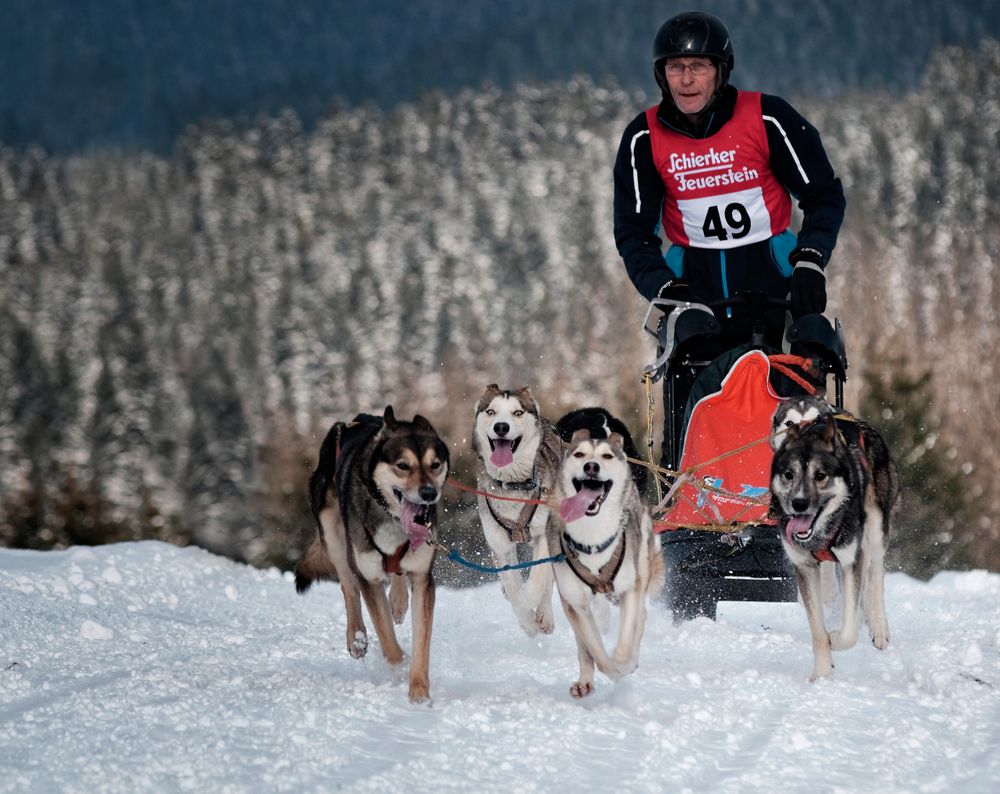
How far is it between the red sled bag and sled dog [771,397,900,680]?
0.35m

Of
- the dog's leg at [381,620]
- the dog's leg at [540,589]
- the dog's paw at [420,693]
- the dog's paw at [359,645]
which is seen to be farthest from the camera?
the dog's leg at [540,589]

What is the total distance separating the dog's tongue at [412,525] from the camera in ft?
14.6

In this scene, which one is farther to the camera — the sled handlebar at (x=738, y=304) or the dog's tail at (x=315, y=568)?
the dog's tail at (x=315, y=568)

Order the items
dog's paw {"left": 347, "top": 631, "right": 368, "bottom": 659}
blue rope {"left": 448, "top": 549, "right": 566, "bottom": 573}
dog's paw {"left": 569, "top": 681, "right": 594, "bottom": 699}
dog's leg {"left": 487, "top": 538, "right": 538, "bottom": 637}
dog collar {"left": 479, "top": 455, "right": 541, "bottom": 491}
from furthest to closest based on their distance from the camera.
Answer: dog collar {"left": 479, "top": 455, "right": 541, "bottom": 491}, dog's leg {"left": 487, "top": 538, "right": 538, "bottom": 637}, dog's paw {"left": 347, "top": 631, "right": 368, "bottom": 659}, blue rope {"left": 448, "top": 549, "right": 566, "bottom": 573}, dog's paw {"left": 569, "top": 681, "right": 594, "bottom": 699}

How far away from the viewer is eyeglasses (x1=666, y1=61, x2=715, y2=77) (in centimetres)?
549

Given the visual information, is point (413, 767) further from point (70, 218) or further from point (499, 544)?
point (70, 218)

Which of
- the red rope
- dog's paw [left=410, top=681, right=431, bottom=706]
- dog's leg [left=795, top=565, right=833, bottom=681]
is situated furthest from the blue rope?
the red rope

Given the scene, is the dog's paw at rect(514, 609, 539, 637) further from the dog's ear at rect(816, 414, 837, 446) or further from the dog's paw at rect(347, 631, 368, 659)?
the dog's ear at rect(816, 414, 837, 446)

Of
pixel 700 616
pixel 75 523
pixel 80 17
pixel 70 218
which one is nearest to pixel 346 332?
pixel 70 218

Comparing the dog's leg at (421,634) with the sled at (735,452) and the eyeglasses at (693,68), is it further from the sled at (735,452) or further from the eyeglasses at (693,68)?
the eyeglasses at (693,68)

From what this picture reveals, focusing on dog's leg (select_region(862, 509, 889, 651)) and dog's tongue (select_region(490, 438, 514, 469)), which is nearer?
dog's leg (select_region(862, 509, 889, 651))

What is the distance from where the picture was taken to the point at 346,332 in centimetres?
6938

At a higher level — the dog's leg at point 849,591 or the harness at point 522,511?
the harness at point 522,511

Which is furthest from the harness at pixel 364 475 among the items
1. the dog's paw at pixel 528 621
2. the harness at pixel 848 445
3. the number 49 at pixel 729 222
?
the number 49 at pixel 729 222
